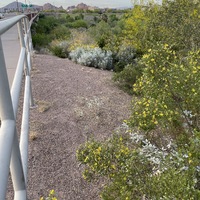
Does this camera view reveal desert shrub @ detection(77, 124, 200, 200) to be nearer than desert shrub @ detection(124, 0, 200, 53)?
Yes

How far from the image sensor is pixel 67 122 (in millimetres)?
4906

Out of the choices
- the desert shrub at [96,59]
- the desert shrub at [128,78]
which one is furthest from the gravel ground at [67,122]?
the desert shrub at [96,59]

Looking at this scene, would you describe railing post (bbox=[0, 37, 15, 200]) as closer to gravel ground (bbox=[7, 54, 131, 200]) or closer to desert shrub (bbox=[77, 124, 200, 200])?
desert shrub (bbox=[77, 124, 200, 200])

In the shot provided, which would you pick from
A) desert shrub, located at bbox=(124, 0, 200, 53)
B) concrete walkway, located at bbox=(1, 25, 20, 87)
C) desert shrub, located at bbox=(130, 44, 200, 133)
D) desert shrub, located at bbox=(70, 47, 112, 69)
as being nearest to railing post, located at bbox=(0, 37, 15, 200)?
desert shrub, located at bbox=(130, 44, 200, 133)

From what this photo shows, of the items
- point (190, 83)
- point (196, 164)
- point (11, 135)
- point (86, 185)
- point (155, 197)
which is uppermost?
point (11, 135)

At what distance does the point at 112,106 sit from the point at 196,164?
3.59 metres

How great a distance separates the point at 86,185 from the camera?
3.57 meters

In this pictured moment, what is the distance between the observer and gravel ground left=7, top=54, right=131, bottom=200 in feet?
11.6

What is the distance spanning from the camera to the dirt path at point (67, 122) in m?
3.55

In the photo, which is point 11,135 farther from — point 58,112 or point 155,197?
point 58,112

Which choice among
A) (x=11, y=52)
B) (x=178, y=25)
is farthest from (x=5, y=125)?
(x=178, y=25)

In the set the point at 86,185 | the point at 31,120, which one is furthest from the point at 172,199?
the point at 31,120

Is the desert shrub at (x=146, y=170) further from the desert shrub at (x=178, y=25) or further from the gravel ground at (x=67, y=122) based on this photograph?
the desert shrub at (x=178, y=25)

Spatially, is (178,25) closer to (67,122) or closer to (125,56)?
(125,56)
